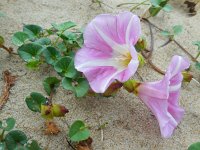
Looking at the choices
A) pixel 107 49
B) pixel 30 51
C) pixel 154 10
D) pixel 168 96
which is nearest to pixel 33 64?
pixel 30 51

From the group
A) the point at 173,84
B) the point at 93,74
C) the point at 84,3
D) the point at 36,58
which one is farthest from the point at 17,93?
the point at 84,3

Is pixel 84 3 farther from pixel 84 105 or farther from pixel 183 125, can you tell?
pixel 183 125

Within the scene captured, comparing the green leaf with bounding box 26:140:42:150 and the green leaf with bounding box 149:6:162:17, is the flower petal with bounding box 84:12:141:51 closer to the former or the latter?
the green leaf with bounding box 26:140:42:150

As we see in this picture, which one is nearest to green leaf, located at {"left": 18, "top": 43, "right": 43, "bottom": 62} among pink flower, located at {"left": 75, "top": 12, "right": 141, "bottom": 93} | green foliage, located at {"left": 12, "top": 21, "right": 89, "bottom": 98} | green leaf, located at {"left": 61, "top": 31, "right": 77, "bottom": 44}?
green foliage, located at {"left": 12, "top": 21, "right": 89, "bottom": 98}

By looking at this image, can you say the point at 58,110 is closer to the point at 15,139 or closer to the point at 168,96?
the point at 15,139

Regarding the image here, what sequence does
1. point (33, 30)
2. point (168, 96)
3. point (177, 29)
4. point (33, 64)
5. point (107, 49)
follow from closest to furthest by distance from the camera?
point (168, 96), point (107, 49), point (33, 64), point (33, 30), point (177, 29)
